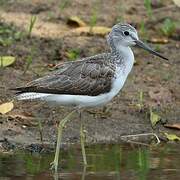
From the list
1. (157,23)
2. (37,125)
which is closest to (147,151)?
(37,125)

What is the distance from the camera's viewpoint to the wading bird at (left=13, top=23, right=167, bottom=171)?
9906 mm

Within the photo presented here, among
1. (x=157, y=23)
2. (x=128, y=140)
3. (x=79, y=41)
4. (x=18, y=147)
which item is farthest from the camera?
(x=157, y=23)

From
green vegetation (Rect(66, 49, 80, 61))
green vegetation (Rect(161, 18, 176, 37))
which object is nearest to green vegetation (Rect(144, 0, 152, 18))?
green vegetation (Rect(161, 18, 176, 37))

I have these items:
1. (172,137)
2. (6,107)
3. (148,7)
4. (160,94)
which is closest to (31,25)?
(6,107)

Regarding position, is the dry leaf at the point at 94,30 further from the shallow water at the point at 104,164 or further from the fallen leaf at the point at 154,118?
the shallow water at the point at 104,164

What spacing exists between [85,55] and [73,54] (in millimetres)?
270

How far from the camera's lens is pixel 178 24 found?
46.4ft

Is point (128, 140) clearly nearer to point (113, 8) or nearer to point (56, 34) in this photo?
point (56, 34)

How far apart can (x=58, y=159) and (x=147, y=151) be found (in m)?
1.16

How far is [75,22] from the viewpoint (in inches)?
551

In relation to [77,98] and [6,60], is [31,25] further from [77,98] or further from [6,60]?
[77,98]

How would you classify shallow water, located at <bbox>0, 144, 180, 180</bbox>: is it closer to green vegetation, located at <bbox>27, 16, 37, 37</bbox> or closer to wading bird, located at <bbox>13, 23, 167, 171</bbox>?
wading bird, located at <bbox>13, 23, 167, 171</bbox>

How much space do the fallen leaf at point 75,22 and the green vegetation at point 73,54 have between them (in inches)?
39.6

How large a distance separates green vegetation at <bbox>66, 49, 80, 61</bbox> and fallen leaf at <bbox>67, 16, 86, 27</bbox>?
1007mm
